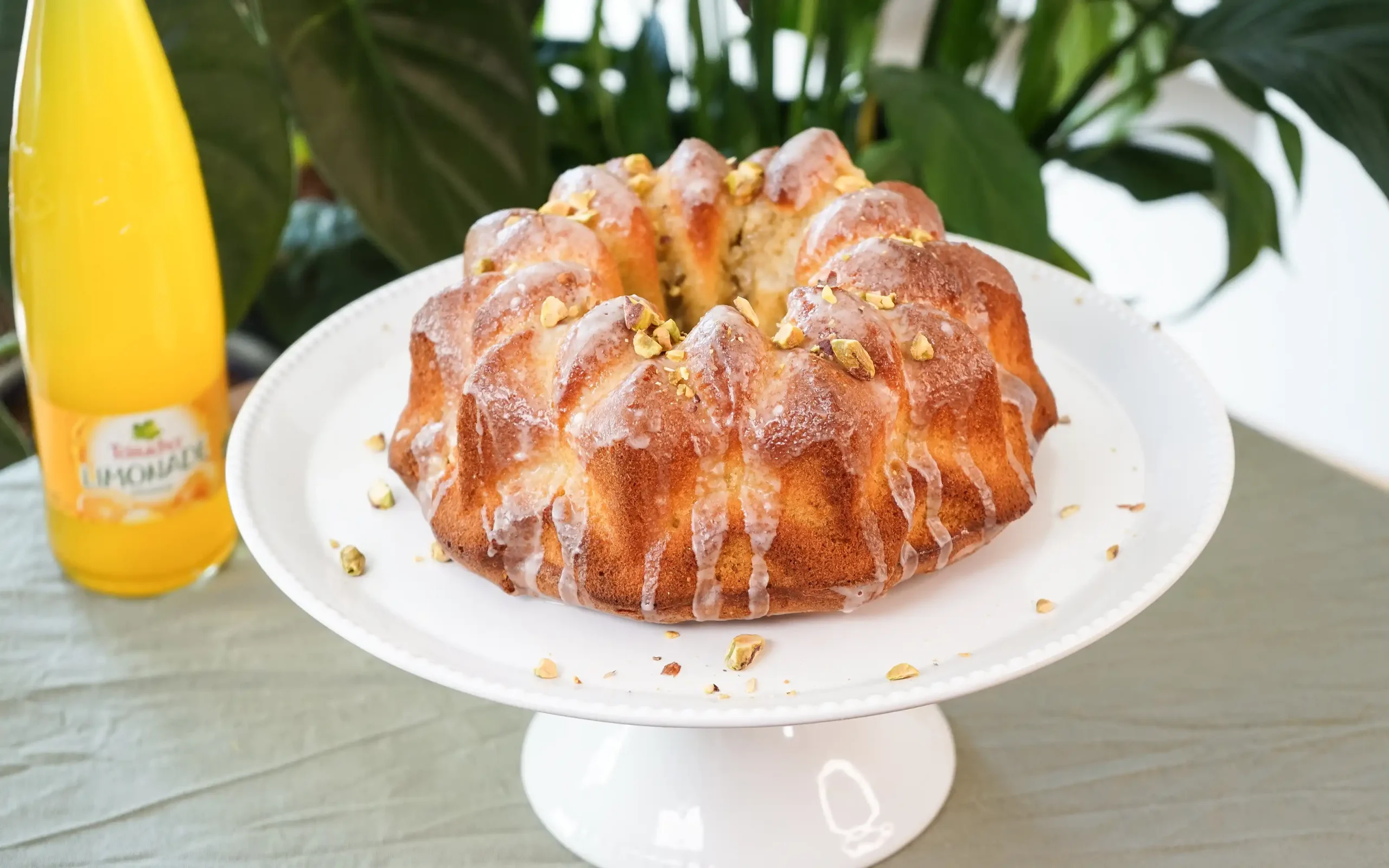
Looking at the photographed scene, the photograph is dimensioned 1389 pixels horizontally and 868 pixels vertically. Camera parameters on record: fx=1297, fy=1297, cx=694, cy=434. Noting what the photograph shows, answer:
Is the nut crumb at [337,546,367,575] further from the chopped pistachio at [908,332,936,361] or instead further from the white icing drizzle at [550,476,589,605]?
the chopped pistachio at [908,332,936,361]

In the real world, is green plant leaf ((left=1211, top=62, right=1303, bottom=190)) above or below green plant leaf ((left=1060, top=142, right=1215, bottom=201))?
above

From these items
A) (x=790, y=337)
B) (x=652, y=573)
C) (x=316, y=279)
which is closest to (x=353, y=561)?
(x=652, y=573)

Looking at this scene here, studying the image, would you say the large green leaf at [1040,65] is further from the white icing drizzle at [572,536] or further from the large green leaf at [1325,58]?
the white icing drizzle at [572,536]

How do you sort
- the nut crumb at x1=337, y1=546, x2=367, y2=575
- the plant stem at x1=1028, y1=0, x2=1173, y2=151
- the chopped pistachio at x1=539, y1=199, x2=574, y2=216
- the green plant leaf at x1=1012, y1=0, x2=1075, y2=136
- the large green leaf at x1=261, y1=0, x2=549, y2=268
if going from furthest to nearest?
the green plant leaf at x1=1012, y1=0, x2=1075, y2=136 < the plant stem at x1=1028, y1=0, x2=1173, y2=151 < the large green leaf at x1=261, y1=0, x2=549, y2=268 < the chopped pistachio at x1=539, y1=199, x2=574, y2=216 < the nut crumb at x1=337, y1=546, x2=367, y2=575

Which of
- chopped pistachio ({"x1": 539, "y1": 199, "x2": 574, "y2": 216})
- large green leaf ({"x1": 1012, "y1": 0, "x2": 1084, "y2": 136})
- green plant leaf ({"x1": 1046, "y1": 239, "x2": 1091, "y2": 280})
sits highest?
chopped pistachio ({"x1": 539, "y1": 199, "x2": 574, "y2": 216})

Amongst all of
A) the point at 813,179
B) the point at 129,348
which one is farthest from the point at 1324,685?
the point at 129,348

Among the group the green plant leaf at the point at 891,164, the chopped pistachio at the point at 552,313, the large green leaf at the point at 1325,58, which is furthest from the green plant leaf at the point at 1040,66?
the chopped pistachio at the point at 552,313

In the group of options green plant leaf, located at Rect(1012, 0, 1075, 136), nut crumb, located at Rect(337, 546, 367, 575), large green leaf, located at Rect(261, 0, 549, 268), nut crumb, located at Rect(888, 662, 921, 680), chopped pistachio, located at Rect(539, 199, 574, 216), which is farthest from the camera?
green plant leaf, located at Rect(1012, 0, 1075, 136)

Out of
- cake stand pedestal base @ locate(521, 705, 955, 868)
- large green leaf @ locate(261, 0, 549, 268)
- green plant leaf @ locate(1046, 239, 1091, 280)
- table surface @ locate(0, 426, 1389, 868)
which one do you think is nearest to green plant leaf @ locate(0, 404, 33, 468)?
table surface @ locate(0, 426, 1389, 868)
